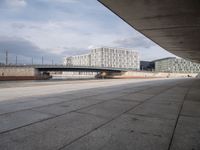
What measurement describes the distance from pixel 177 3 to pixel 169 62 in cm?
19130

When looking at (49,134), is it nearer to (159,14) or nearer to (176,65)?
(159,14)

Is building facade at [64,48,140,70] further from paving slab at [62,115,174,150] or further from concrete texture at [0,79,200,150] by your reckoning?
paving slab at [62,115,174,150]

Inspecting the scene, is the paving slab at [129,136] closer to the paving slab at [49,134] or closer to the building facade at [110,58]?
the paving slab at [49,134]

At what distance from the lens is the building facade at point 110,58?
17562 cm

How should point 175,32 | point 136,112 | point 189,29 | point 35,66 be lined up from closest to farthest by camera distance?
point 136,112
point 189,29
point 175,32
point 35,66

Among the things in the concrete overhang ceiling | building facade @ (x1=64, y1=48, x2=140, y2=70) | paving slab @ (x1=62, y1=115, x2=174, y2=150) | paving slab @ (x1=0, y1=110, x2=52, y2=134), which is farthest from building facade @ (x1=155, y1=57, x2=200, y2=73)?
paving slab @ (x1=62, y1=115, x2=174, y2=150)

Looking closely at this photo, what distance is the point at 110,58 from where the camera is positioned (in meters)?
180

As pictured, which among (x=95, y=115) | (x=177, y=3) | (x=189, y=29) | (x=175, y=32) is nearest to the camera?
(x=95, y=115)

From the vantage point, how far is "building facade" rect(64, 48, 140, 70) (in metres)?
176

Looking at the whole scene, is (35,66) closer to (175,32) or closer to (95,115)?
(175,32)

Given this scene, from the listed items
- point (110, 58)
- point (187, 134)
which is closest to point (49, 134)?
point (187, 134)

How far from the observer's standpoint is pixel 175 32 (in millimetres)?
19641

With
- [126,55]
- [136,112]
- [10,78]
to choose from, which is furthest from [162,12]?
[126,55]

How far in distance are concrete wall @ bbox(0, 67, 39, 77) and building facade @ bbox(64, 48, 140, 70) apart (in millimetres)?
97989
